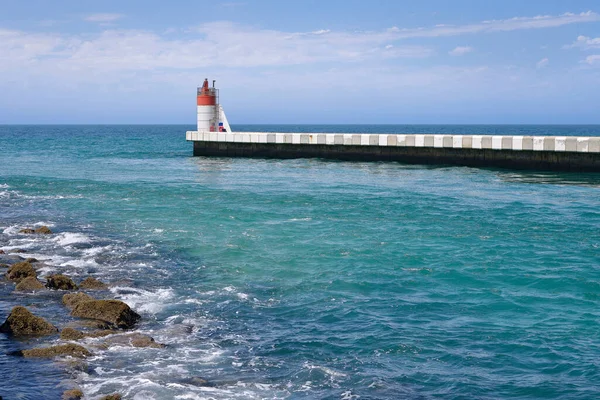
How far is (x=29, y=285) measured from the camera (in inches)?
552

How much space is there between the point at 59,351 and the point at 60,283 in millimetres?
4000

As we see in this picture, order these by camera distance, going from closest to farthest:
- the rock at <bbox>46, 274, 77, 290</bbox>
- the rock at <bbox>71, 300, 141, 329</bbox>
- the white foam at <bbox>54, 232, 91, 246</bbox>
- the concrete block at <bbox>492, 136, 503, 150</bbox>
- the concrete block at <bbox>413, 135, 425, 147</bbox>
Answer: the rock at <bbox>71, 300, 141, 329</bbox>, the rock at <bbox>46, 274, 77, 290</bbox>, the white foam at <bbox>54, 232, 91, 246</bbox>, the concrete block at <bbox>492, 136, 503, 150</bbox>, the concrete block at <bbox>413, 135, 425, 147</bbox>

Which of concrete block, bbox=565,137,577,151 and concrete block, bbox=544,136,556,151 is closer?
concrete block, bbox=565,137,577,151

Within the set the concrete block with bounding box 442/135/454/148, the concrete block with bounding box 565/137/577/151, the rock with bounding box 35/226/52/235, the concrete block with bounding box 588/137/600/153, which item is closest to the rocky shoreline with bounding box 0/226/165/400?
the rock with bounding box 35/226/52/235

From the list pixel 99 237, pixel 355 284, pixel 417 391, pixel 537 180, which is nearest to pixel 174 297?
pixel 355 284

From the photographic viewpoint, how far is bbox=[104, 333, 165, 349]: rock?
424 inches

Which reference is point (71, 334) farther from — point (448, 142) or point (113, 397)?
point (448, 142)

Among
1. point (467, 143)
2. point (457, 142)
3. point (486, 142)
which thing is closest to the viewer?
point (486, 142)

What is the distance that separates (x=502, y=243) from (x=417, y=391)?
33.3 feet

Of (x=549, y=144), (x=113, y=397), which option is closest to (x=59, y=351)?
(x=113, y=397)

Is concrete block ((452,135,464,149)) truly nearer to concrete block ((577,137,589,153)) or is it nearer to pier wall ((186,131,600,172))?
pier wall ((186,131,600,172))

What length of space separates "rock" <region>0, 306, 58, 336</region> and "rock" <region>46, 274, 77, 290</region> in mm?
2762

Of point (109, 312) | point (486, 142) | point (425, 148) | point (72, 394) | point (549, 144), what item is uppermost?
point (486, 142)

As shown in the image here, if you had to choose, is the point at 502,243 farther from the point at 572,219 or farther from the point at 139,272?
the point at 139,272
